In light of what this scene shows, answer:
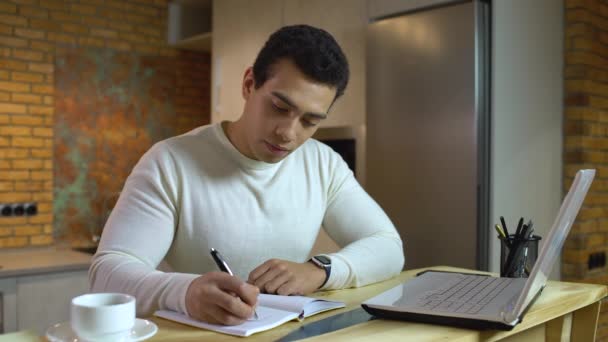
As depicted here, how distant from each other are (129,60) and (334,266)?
11.9 ft

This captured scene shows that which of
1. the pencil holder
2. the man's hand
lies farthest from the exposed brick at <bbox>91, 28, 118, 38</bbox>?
the pencil holder

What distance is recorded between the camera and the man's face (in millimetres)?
1429

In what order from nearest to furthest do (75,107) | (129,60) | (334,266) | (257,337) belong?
(257,337) → (334,266) → (75,107) → (129,60)

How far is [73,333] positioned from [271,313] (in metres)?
0.33

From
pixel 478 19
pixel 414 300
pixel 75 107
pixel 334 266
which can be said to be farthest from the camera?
pixel 75 107

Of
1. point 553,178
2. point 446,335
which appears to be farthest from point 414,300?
point 553,178

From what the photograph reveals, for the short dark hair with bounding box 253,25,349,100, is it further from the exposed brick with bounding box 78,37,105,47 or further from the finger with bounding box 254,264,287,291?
the exposed brick with bounding box 78,37,105,47

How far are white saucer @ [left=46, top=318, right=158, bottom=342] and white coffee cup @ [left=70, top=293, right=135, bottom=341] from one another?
2 centimetres

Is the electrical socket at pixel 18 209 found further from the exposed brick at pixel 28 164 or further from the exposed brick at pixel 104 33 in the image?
the exposed brick at pixel 104 33

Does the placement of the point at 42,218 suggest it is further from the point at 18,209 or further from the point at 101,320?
the point at 101,320

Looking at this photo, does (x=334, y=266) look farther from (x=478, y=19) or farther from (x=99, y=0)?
(x=99, y=0)

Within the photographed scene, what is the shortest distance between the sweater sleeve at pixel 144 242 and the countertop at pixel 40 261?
2.08 metres

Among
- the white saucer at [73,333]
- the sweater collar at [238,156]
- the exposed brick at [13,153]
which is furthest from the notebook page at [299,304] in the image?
the exposed brick at [13,153]

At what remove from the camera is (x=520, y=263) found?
57.2 inches
